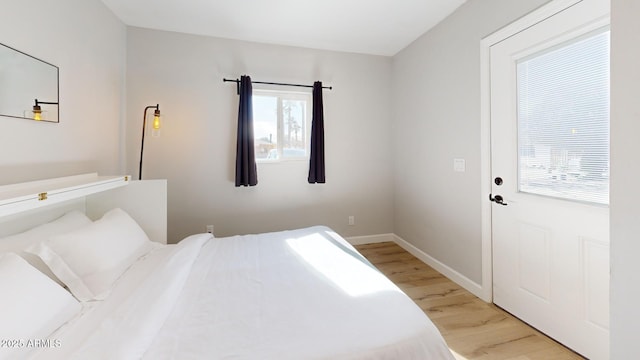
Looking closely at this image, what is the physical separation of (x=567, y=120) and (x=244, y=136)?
108 inches

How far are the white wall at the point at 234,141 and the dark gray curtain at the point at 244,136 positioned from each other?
17 centimetres

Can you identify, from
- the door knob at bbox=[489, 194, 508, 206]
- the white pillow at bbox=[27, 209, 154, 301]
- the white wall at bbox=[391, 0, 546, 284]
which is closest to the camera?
the white pillow at bbox=[27, 209, 154, 301]

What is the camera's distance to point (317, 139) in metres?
3.22

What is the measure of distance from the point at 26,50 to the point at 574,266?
11.9ft

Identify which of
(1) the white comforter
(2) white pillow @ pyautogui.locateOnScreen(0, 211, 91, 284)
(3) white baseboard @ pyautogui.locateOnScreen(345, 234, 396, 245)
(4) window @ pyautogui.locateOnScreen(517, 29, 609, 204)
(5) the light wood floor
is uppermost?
(4) window @ pyautogui.locateOnScreen(517, 29, 609, 204)

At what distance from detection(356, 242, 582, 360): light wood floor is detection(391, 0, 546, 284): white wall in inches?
9.6

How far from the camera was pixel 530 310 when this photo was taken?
1.85 metres

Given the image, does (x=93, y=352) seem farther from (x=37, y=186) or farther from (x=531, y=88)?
(x=531, y=88)

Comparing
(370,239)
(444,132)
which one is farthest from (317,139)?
(370,239)

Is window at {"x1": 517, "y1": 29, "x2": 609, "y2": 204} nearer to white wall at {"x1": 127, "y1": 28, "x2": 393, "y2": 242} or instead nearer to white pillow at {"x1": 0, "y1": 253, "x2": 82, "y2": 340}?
white wall at {"x1": 127, "y1": 28, "x2": 393, "y2": 242}

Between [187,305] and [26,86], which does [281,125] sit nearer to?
[26,86]

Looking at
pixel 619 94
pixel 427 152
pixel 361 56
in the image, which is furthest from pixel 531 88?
pixel 361 56

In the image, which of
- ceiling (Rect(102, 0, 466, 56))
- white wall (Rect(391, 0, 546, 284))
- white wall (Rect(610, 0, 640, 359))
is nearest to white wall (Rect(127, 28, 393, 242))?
ceiling (Rect(102, 0, 466, 56))

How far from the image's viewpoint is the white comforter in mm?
940
